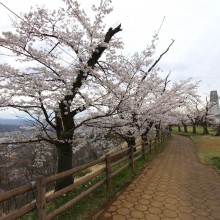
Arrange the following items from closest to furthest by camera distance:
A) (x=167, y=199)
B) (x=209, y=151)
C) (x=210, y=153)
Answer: (x=167, y=199) → (x=210, y=153) → (x=209, y=151)

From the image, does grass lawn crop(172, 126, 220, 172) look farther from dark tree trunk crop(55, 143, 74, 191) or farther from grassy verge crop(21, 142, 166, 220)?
dark tree trunk crop(55, 143, 74, 191)

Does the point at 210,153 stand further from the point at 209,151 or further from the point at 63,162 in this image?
the point at 63,162

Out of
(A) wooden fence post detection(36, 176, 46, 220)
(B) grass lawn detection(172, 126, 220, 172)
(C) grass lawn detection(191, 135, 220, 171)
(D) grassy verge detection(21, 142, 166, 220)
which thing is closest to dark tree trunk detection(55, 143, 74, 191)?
(D) grassy verge detection(21, 142, 166, 220)

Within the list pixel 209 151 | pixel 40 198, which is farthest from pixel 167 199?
pixel 209 151

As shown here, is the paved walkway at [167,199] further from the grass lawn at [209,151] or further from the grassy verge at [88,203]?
the grass lawn at [209,151]

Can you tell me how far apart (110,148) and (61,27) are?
1762 cm

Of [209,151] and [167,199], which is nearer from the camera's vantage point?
[167,199]

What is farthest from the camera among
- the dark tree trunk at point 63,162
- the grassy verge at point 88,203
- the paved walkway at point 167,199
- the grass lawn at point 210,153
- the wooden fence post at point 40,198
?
the grass lawn at point 210,153

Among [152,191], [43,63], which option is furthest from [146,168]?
[43,63]

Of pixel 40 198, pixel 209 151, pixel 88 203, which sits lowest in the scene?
pixel 209 151

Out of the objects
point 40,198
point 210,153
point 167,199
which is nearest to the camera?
point 40,198

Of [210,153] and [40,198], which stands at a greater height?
[40,198]

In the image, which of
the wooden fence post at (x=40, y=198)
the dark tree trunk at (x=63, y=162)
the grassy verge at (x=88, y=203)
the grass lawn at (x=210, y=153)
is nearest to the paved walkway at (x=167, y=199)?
the grassy verge at (x=88, y=203)

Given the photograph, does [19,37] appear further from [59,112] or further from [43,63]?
[59,112]
